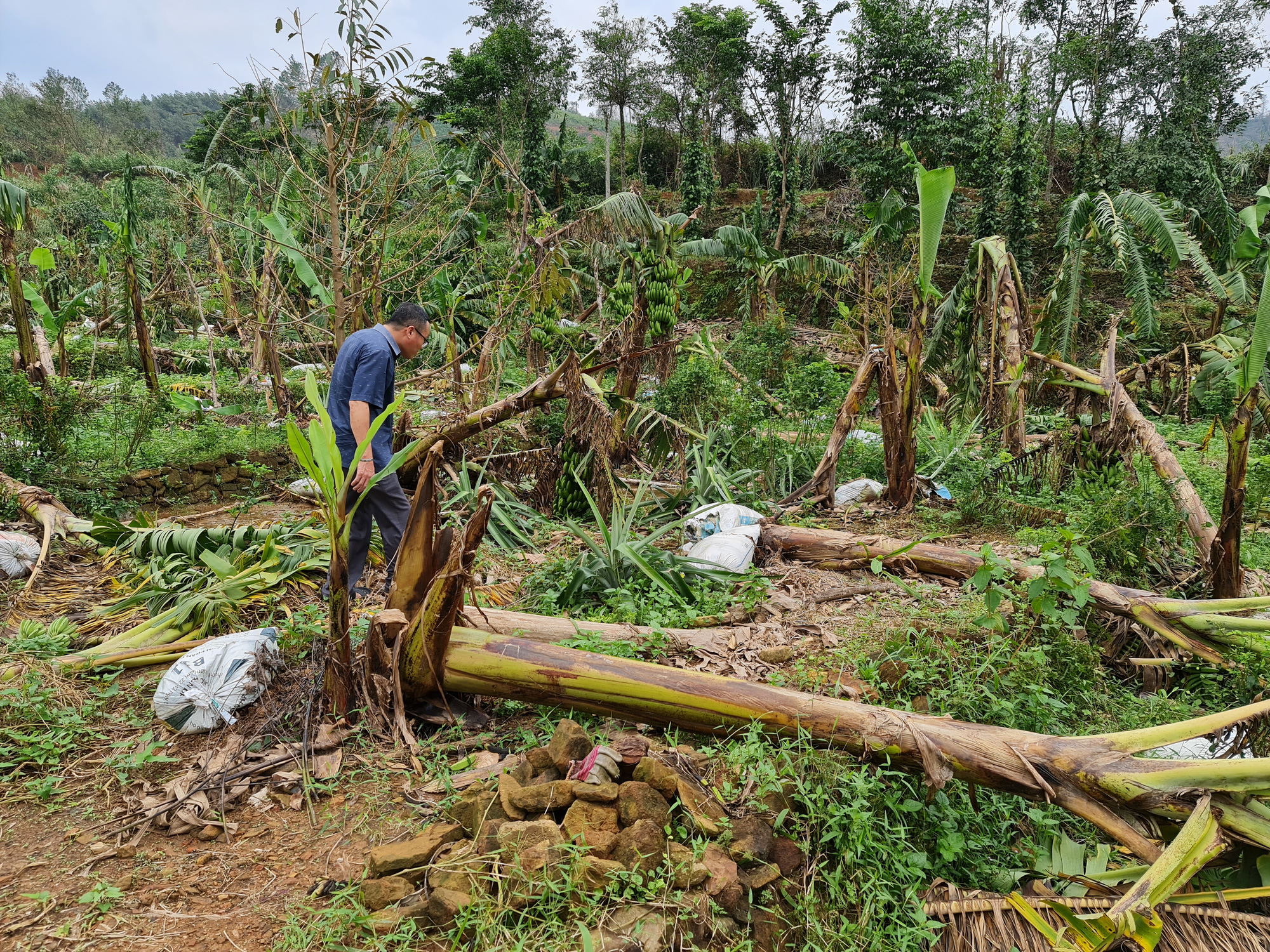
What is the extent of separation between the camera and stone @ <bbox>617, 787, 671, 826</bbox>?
223cm

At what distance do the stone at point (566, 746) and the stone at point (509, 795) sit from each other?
0.47 feet

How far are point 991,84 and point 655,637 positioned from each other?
23369 millimetres

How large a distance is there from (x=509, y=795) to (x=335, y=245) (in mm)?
4743

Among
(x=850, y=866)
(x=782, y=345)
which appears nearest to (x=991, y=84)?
(x=782, y=345)

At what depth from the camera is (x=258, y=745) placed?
2809mm

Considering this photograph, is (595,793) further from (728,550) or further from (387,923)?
(728,550)

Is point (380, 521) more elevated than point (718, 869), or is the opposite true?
point (380, 521)

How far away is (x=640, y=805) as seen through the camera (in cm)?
224

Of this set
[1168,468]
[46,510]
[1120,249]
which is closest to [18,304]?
[46,510]

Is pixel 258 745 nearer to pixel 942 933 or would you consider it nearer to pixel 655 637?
pixel 655 637

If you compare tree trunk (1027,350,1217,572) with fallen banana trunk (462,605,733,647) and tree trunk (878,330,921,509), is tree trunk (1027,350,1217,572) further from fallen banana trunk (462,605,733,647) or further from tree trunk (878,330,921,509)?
fallen banana trunk (462,605,733,647)

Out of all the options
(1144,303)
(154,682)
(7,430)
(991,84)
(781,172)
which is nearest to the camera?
(154,682)

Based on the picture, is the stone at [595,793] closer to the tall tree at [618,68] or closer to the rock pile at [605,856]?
the rock pile at [605,856]

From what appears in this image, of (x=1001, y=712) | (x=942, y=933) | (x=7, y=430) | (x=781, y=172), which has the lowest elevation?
(x=942, y=933)
